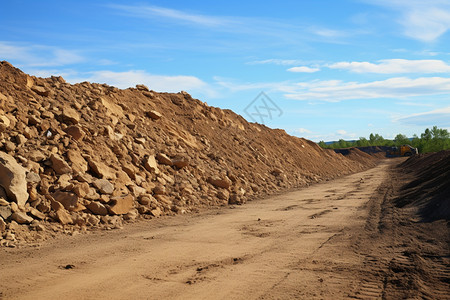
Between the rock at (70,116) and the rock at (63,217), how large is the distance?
4242 millimetres

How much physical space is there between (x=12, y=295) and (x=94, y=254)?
2.09 meters

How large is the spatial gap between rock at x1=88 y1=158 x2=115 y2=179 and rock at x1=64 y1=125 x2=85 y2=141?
1.10m

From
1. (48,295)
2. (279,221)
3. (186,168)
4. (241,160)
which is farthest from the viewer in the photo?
(241,160)

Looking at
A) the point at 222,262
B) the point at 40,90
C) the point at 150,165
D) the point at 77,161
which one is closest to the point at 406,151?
the point at 150,165

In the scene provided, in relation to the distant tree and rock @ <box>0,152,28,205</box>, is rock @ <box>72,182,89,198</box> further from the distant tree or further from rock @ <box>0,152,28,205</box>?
the distant tree

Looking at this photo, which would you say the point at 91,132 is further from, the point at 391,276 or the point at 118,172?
the point at 391,276

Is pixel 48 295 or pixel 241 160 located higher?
pixel 241 160

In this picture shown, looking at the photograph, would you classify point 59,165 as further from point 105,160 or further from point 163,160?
point 163,160

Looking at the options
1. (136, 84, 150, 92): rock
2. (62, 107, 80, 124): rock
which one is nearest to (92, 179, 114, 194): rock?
(62, 107, 80, 124): rock

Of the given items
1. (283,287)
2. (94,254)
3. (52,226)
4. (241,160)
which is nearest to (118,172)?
(52,226)

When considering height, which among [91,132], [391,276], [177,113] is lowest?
[391,276]

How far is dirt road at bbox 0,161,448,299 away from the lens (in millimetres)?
4996

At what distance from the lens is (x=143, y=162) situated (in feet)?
43.1

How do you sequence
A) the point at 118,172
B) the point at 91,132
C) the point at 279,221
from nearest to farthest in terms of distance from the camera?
1. the point at 279,221
2. the point at 118,172
3. the point at 91,132
